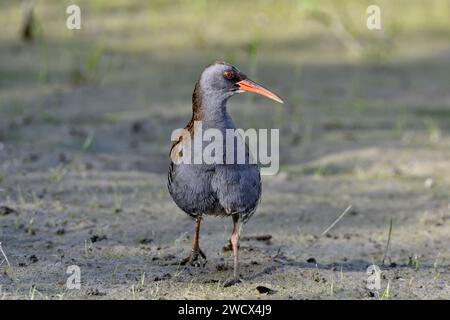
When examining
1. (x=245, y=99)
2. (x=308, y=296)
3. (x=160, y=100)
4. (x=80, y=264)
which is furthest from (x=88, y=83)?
(x=308, y=296)

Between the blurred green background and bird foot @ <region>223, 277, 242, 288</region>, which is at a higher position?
the blurred green background

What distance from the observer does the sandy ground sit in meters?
4.70

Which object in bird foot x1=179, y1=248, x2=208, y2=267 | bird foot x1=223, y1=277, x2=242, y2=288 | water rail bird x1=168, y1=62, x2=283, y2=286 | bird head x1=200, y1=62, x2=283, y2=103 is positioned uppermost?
bird head x1=200, y1=62, x2=283, y2=103

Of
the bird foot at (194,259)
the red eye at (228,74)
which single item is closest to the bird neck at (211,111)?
the red eye at (228,74)

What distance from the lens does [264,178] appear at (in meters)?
6.88

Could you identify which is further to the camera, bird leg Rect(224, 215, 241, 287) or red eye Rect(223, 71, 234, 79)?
red eye Rect(223, 71, 234, 79)

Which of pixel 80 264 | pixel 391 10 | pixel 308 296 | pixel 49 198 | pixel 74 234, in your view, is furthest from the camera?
pixel 391 10

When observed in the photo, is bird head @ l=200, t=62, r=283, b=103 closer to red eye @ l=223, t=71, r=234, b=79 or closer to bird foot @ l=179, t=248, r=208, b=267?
red eye @ l=223, t=71, r=234, b=79

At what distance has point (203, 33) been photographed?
10.3 meters

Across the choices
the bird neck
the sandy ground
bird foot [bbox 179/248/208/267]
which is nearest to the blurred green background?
the sandy ground

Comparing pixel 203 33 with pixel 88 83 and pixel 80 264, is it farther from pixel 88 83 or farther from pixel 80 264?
pixel 80 264

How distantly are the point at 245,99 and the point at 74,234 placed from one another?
12.9 ft

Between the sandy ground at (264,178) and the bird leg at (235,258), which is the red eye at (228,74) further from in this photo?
the sandy ground at (264,178)

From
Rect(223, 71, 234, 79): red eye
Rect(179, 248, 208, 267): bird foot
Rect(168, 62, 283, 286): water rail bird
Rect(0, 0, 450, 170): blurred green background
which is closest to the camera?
Rect(168, 62, 283, 286): water rail bird
